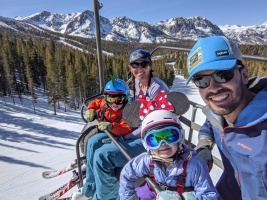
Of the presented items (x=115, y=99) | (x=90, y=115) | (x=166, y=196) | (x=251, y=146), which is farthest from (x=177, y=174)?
(x=90, y=115)

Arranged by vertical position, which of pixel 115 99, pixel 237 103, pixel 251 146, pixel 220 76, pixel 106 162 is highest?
pixel 220 76

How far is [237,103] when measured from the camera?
1799mm

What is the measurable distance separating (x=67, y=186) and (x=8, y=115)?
48526mm

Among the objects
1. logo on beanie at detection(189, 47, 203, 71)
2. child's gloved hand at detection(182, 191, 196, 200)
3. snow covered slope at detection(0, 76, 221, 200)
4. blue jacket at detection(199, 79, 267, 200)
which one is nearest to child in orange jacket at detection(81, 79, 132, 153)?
child's gloved hand at detection(182, 191, 196, 200)

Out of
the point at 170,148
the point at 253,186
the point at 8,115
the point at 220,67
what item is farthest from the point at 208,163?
the point at 8,115

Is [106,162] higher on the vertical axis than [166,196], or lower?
lower

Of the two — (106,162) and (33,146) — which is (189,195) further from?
(33,146)

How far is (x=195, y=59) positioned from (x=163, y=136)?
3.04 ft

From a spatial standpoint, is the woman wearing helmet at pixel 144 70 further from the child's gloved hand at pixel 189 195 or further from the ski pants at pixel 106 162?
the child's gloved hand at pixel 189 195

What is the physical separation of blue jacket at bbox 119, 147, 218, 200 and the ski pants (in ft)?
1.96

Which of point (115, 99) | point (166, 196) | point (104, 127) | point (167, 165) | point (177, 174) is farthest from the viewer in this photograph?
point (115, 99)

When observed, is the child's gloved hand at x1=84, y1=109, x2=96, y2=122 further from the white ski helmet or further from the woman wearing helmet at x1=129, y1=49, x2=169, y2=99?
the white ski helmet

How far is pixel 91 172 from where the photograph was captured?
3520mm

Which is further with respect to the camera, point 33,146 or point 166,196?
point 33,146
